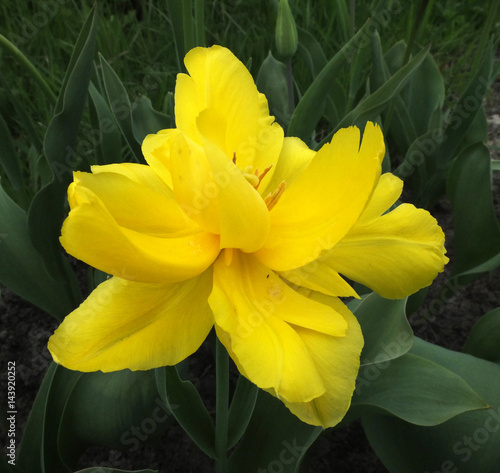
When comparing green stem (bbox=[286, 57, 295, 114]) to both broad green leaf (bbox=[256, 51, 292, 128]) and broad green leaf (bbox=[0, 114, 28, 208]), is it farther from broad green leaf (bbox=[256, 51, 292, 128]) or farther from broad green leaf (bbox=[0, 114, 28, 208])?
broad green leaf (bbox=[0, 114, 28, 208])

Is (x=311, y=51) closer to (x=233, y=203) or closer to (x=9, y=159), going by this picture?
(x=9, y=159)

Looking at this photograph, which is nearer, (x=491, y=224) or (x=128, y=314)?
(x=128, y=314)

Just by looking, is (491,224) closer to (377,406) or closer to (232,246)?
(377,406)

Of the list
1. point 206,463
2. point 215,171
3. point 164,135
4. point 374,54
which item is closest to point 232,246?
point 215,171

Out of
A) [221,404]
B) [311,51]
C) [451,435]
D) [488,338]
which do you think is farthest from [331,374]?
[311,51]

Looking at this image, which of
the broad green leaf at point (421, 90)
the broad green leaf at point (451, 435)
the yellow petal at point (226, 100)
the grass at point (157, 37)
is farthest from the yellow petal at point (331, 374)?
the grass at point (157, 37)
